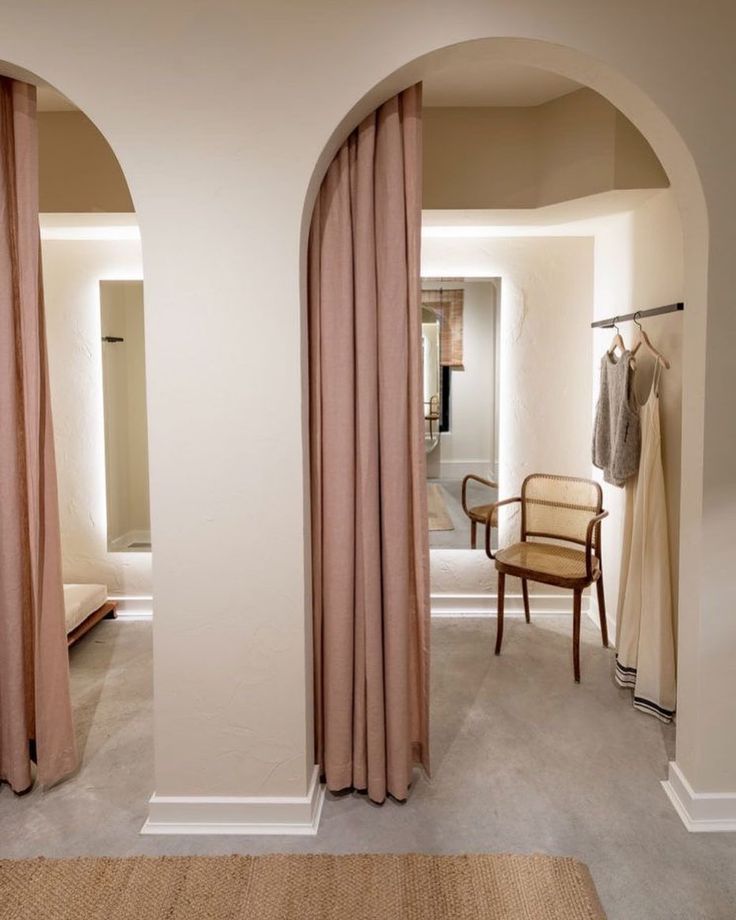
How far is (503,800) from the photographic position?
7.34ft

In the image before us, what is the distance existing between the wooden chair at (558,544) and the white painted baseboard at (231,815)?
153 centimetres

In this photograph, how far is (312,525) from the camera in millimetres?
2166

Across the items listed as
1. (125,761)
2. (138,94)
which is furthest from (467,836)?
(138,94)

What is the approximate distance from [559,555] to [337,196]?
213cm

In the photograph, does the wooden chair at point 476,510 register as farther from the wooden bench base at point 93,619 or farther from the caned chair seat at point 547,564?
the wooden bench base at point 93,619

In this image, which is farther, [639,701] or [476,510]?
[476,510]

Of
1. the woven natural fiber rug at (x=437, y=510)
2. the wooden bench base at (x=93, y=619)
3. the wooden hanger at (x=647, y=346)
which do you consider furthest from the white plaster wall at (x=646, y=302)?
the wooden bench base at (x=93, y=619)

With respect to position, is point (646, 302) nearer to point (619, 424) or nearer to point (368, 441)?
point (619, 424)

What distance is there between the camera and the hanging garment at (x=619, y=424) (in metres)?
3.05

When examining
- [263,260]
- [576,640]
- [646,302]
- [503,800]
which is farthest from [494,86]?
[503,800]

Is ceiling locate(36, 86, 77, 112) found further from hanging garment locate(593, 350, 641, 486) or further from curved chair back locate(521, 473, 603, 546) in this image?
curved chair back locate(521, 473, 603, 546)

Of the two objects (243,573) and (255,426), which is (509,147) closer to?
(255,426)

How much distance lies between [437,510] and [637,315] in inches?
62.0

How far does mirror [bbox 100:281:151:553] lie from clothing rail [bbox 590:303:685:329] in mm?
2572
